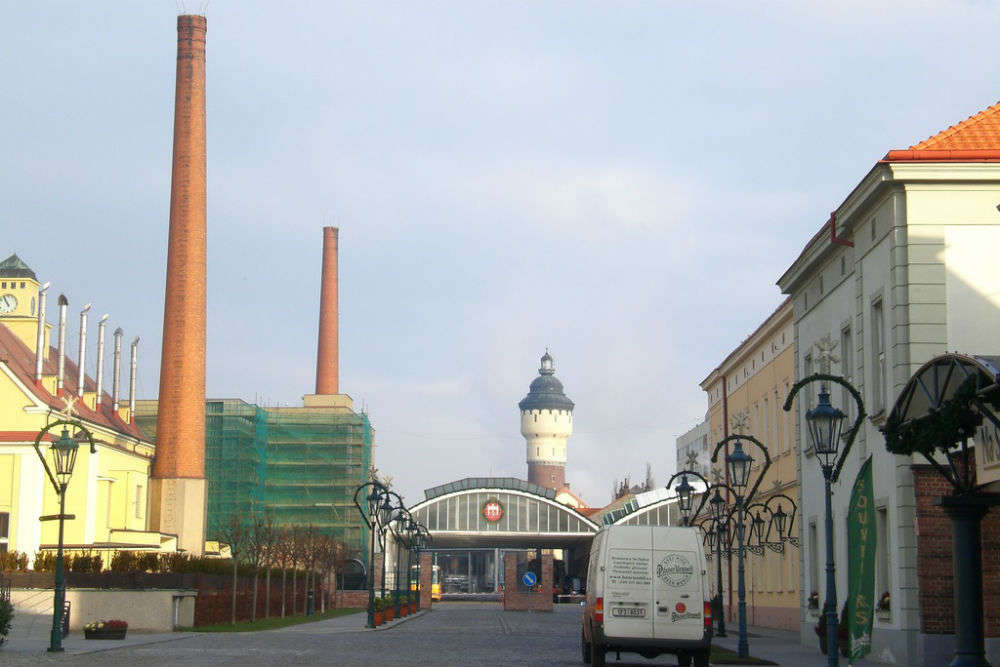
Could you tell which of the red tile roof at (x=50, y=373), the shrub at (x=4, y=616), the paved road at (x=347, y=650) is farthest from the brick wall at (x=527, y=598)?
the shrub at (x=4, y=616)

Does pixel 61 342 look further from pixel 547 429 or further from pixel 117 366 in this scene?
pixel 547 429

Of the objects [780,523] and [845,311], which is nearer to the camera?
[845,311]

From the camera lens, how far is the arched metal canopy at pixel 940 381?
54.5 feet

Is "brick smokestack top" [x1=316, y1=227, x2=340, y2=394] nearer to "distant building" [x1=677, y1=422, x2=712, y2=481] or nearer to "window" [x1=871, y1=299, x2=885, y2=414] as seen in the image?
"distant building" [x1=677, y1=422, x2=712, y2=481]

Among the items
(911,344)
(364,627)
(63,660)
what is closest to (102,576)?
(364,627)

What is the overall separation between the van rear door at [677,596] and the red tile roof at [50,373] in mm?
41863

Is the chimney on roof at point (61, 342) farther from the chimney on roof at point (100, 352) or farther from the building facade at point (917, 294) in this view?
the building facade at point (917, 294)

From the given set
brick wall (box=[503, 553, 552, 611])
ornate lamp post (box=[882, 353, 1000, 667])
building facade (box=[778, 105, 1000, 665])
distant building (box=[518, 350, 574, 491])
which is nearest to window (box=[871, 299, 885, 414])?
building facade (box=[778, 105, 1000, 665])

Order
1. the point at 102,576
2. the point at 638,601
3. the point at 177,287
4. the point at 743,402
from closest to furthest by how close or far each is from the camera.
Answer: the point at 638,601 → the point at 102,576 → the point at 743,402 → the point at 177,287

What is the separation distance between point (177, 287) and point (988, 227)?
151 feet

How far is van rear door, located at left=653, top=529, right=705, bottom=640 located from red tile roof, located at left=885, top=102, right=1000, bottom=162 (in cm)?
791

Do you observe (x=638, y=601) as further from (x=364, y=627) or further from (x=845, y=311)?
(x=364, y=627)

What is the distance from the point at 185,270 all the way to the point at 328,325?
29.1m

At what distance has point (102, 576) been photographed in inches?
1516
